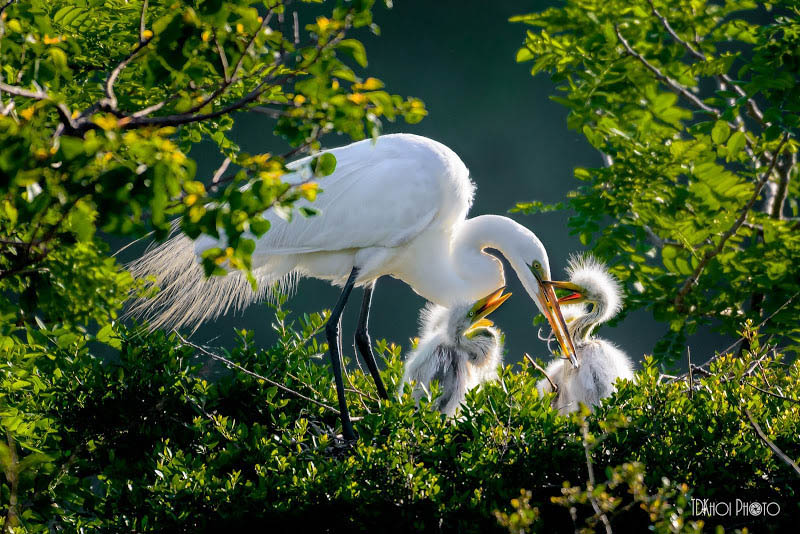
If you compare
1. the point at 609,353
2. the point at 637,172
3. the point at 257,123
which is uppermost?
the point at 637,172

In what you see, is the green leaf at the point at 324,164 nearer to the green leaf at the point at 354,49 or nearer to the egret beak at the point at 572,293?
the green leaf at the point at 354,49

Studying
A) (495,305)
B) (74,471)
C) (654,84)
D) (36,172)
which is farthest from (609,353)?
(36,172)

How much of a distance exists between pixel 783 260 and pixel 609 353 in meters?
0.70

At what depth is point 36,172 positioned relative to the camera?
115 centimetres

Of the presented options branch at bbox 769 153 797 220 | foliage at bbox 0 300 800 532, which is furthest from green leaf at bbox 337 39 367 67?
branch at bbox 769 153 797 220

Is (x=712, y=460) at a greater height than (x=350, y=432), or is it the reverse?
(x=712, y=460)

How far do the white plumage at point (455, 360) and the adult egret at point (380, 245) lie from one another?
241 mm

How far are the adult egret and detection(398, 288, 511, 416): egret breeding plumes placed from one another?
0.23 metres

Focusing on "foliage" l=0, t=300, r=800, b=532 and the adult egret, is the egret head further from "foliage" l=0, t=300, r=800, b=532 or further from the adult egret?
"foliage" l=0, t=300, r=800, b=532

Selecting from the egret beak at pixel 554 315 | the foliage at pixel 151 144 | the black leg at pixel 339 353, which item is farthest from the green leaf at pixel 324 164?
the egret beak at pixel 554 315

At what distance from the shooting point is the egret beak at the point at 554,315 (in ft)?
9.97

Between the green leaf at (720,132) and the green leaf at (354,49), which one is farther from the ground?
the green leaf at (354,49)

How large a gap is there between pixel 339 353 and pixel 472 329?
0.51 m

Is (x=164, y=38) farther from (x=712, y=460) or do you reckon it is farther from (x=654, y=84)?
(x=654, y=84)
